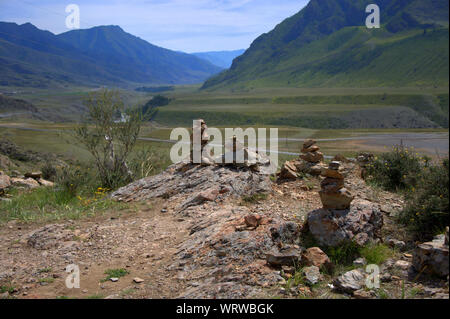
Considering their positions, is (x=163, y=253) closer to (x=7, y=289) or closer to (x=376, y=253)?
(x=7, y=289)

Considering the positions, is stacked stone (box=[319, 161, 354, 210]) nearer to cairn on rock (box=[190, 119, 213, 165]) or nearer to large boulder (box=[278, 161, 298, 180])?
large boulder (box=[278, 161, 298, 180])

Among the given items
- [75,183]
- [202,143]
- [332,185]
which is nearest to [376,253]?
[332,185]

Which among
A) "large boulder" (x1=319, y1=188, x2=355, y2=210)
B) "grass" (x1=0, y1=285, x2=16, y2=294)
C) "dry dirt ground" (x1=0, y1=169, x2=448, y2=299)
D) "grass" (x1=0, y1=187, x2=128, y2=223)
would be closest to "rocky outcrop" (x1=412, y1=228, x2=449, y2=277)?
"dry dirt ground" (x1=0, y1=169, x2=448, y2=299)

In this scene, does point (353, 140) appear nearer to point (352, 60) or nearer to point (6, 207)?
point (6, 207)

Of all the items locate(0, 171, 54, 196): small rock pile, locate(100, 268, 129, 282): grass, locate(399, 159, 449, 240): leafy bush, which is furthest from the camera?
locate(0, 171, 54, 196): small rock pile

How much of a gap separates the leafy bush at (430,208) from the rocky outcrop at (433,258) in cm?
107

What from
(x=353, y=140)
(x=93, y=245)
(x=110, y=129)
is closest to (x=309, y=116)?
Result: (x=353, y=140)

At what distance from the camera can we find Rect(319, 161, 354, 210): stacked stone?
5934 millimetres

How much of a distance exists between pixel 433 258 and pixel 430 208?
1.63 m

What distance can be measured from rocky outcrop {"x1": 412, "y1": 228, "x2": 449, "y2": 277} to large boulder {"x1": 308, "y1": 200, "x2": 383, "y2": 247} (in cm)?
108

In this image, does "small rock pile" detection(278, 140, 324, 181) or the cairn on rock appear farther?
the cairn on rock

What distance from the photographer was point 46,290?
5.14 metres

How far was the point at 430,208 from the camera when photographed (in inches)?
225
